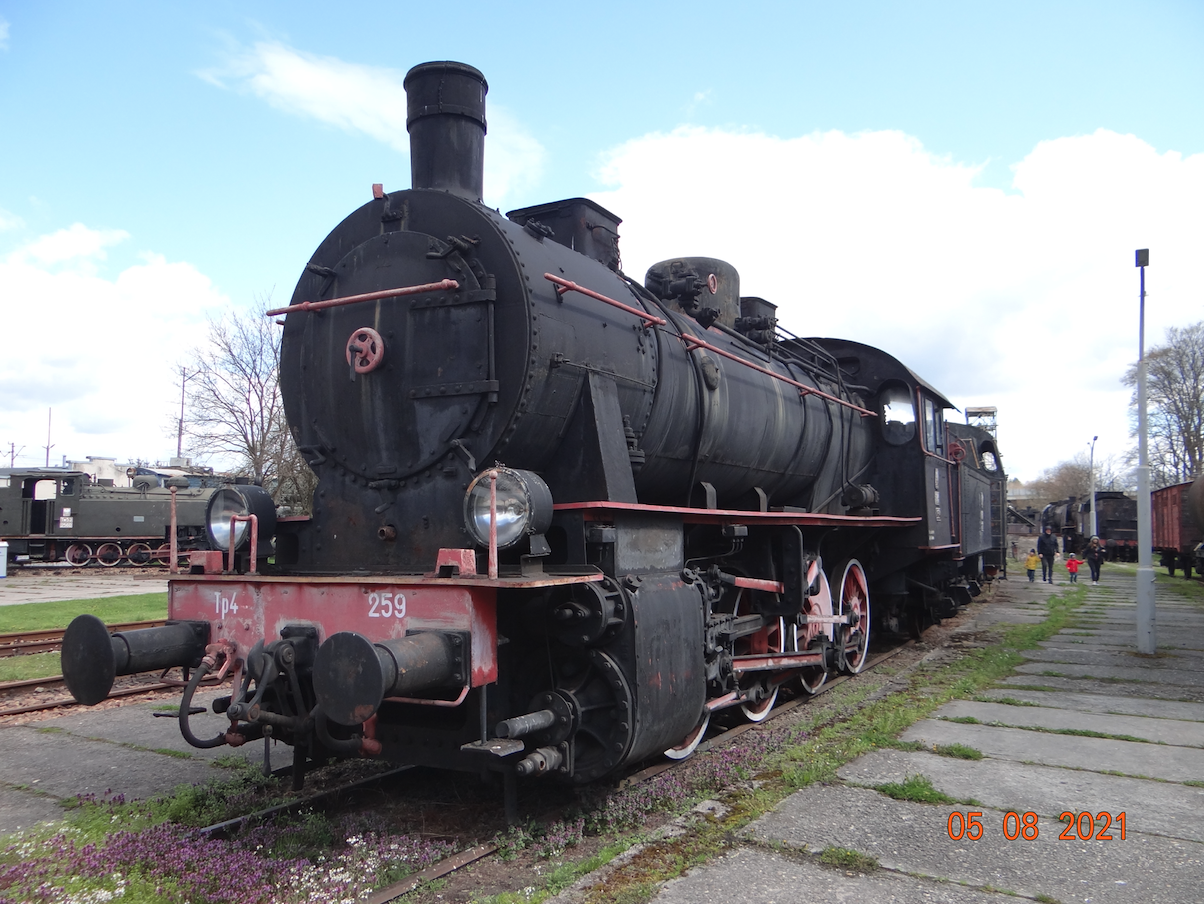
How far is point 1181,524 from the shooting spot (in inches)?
971

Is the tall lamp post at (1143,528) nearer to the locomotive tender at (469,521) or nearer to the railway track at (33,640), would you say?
the locomotive tender at (469,521)

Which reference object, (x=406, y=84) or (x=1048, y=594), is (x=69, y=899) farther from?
(x=1048, y=594)

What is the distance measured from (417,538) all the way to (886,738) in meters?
3.67

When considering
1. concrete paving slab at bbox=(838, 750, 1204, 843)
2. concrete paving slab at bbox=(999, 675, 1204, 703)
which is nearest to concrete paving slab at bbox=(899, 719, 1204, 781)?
concrete paving slab at bbox=(838, 750, 1204, 843)

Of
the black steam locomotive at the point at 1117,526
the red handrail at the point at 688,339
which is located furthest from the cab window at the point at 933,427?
the black steam locomotive at the point at 1117,526

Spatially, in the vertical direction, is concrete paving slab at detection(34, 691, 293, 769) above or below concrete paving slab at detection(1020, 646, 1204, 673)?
below

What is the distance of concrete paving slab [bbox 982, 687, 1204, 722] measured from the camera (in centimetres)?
720

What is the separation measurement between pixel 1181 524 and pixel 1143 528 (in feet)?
54.6

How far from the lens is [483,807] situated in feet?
15.7

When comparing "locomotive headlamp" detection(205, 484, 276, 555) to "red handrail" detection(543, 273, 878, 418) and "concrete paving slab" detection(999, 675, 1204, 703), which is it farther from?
"concrete paving slab" detection(999, 675, 1204, 703)

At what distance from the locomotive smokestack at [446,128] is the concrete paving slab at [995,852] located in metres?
3.90

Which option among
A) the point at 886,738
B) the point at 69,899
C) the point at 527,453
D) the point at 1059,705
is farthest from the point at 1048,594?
the point at 69,899

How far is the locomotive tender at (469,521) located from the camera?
394 centimetres
